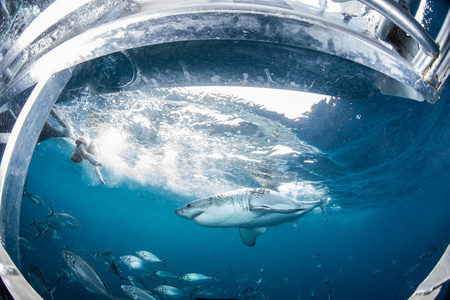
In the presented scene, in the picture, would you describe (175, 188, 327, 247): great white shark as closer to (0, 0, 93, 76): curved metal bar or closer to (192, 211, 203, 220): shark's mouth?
(192, 211, 203, 220): shark's mouth

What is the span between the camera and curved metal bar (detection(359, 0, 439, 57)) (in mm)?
1351

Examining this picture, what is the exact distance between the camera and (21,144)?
2.08m

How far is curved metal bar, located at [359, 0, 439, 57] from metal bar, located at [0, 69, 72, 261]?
9.88 feet

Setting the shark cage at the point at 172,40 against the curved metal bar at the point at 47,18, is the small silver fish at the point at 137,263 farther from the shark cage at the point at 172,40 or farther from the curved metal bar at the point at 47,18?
the curved metal bar at the point at 47,18

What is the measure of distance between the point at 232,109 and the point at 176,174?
1265 centimetres

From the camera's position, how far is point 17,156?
2.05 m

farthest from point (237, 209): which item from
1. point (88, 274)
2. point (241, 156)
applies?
point (241, 156)

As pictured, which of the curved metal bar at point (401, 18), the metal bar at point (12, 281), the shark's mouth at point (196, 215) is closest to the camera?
the curved metal bar at point (401, 18)

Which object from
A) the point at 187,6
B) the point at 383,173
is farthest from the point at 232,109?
the point at 383,173

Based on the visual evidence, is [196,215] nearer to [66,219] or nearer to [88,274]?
[88,274]

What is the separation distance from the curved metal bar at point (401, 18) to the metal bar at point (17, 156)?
3012 millimetres

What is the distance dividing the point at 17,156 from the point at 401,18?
11.6 feet

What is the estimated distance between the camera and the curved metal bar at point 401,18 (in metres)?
1.35

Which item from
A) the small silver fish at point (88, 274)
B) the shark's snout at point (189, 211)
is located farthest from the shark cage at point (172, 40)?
the small silver fish at point (88, 274)
